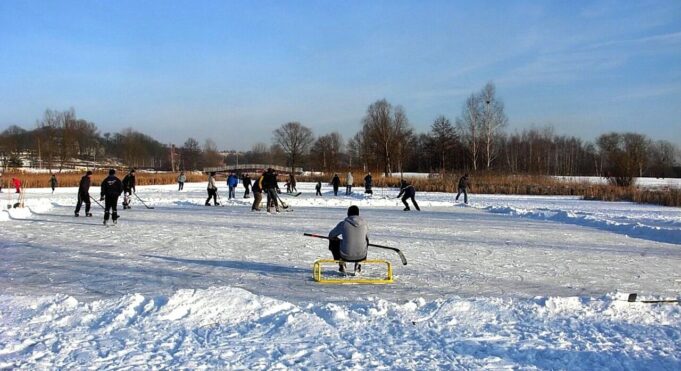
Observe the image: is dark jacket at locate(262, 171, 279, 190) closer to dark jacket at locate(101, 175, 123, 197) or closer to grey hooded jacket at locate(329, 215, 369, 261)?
dark jacket at locate(101, 175, 123, 197)

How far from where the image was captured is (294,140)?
3561 inches

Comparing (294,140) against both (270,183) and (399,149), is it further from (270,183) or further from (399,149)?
(270,183)

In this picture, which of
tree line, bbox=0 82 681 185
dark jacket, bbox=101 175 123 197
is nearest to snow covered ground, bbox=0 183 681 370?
dark jacket, bbox=101 175 123 197

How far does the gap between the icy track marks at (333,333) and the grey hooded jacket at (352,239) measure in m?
1.54

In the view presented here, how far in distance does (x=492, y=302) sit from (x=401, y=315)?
118 centimetres

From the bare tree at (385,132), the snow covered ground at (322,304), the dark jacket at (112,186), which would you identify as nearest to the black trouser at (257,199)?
the dark jacket at (112,186)

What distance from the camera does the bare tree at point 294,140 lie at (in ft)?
297

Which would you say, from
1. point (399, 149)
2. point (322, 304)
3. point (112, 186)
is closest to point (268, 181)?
point (112, 186)

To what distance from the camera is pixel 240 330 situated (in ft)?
18.0

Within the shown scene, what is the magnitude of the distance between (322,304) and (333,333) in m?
1.02

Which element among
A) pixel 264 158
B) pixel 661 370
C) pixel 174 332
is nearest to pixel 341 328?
pixel 174 332

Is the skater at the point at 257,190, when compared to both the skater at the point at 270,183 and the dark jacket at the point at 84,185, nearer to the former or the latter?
the skater at the point at 270,183

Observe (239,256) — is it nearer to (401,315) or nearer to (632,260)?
(401,315)

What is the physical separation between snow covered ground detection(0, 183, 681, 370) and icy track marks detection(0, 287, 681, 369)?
0.02m
